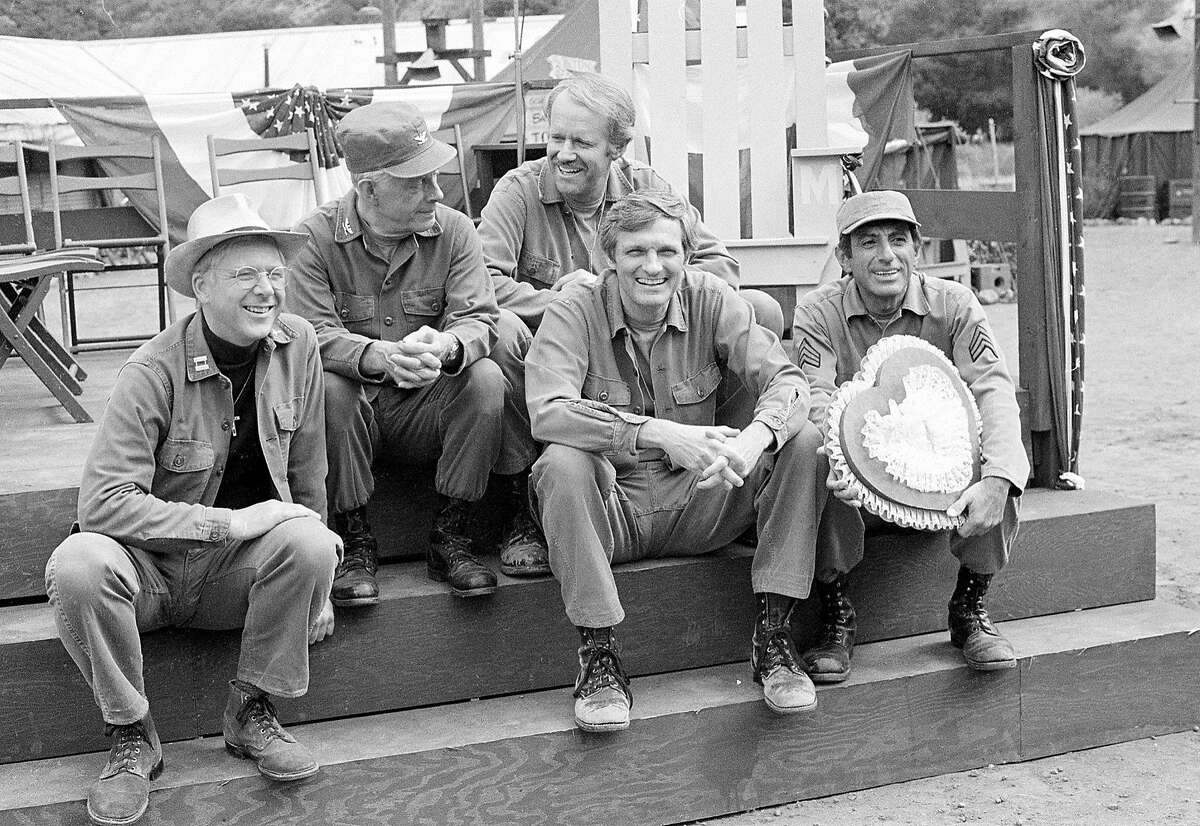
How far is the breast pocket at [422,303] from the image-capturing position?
362 cm

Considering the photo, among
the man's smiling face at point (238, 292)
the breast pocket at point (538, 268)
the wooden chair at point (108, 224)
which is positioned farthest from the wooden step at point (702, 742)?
the wooden chair at point (108, 224)

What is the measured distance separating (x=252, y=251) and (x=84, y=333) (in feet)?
27.4

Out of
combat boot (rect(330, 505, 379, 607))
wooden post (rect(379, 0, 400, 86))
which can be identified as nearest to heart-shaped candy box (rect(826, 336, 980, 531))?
combat boot (rect(330, 505, 379, 607))

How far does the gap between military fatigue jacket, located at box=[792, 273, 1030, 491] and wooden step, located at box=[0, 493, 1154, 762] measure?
0.49 meters

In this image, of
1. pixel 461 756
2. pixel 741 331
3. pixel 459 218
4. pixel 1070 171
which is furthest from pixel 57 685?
pixel 1070 171

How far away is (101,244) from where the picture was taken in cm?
627

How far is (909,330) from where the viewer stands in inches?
144

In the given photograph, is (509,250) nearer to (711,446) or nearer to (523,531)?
(523,531)

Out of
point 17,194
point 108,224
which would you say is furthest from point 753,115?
point 108,224

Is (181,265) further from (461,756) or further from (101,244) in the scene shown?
(101,244)

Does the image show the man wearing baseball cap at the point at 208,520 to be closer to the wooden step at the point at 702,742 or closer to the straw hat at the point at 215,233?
the straw hat at the point at 215,233

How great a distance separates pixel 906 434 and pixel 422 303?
4.29 ft

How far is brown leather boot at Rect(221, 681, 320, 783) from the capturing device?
2859 millimetres

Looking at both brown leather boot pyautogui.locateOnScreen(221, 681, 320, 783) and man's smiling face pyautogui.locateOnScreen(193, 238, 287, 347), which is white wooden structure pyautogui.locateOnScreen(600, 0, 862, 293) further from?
brown leather boot pyautogui.locateOnScreen(221, 681, 320, 783)
